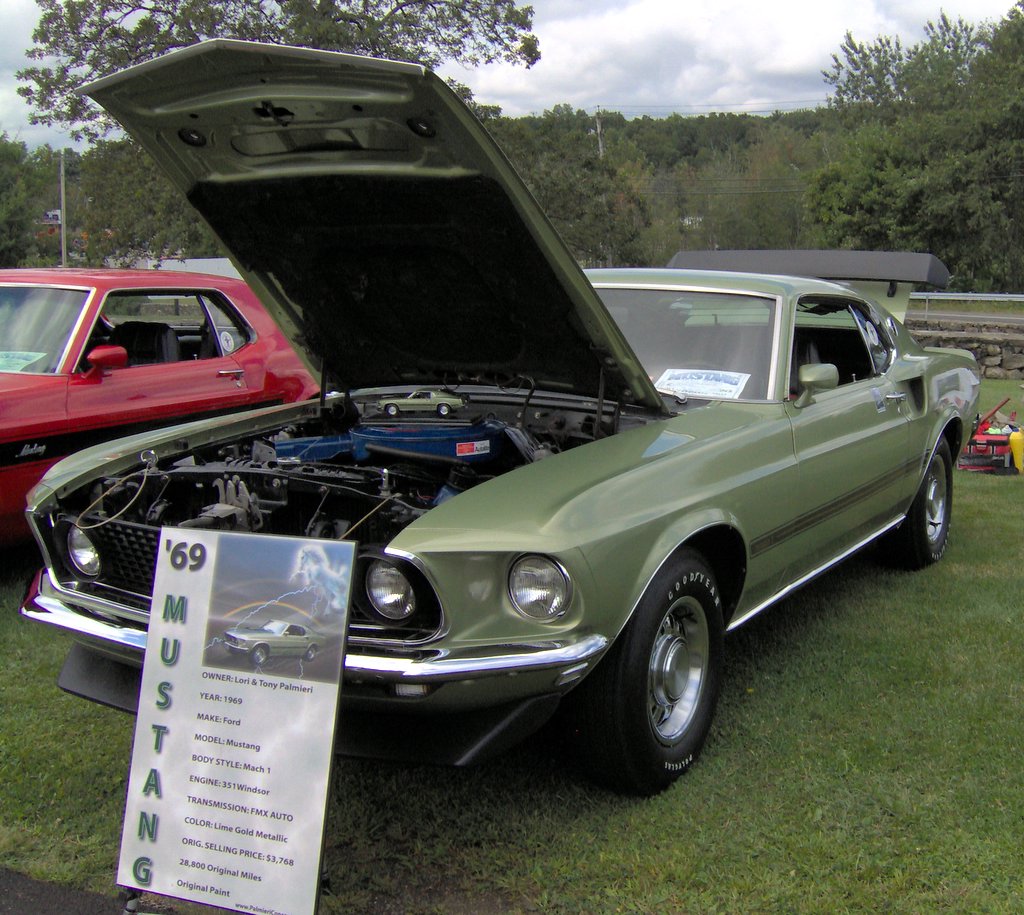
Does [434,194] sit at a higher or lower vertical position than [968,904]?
higher

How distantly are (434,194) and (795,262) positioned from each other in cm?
1010

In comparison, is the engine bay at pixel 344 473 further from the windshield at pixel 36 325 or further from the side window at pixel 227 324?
the side window at pixel 227 324

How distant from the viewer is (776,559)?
3.70 meters

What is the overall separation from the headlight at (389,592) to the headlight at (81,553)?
103cm

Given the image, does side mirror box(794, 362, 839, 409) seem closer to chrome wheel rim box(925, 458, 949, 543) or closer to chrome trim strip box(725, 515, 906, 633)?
chrome trim strip box(725, 515, 906, 633)

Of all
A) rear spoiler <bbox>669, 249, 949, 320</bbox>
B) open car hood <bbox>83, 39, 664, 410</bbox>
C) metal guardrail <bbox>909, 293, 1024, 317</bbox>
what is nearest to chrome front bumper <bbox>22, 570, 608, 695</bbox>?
open car hood <bbox>83, 39, 664, 410</bbox>

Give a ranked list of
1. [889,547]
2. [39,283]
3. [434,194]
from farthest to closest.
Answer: [39,283], [889,547], [434,194]

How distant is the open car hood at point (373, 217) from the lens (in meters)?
2.82

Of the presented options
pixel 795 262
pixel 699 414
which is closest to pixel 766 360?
pixel 699 414

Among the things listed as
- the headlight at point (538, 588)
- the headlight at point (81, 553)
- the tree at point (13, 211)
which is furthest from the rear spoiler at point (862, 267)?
the tree at point (13, 211)

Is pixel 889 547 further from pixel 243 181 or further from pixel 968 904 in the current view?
pixel 243 181

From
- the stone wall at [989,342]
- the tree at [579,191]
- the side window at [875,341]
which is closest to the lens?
the side window at [875,341]

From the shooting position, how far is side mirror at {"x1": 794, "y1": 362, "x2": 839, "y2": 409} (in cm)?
388

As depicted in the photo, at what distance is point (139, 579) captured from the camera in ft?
10.0
